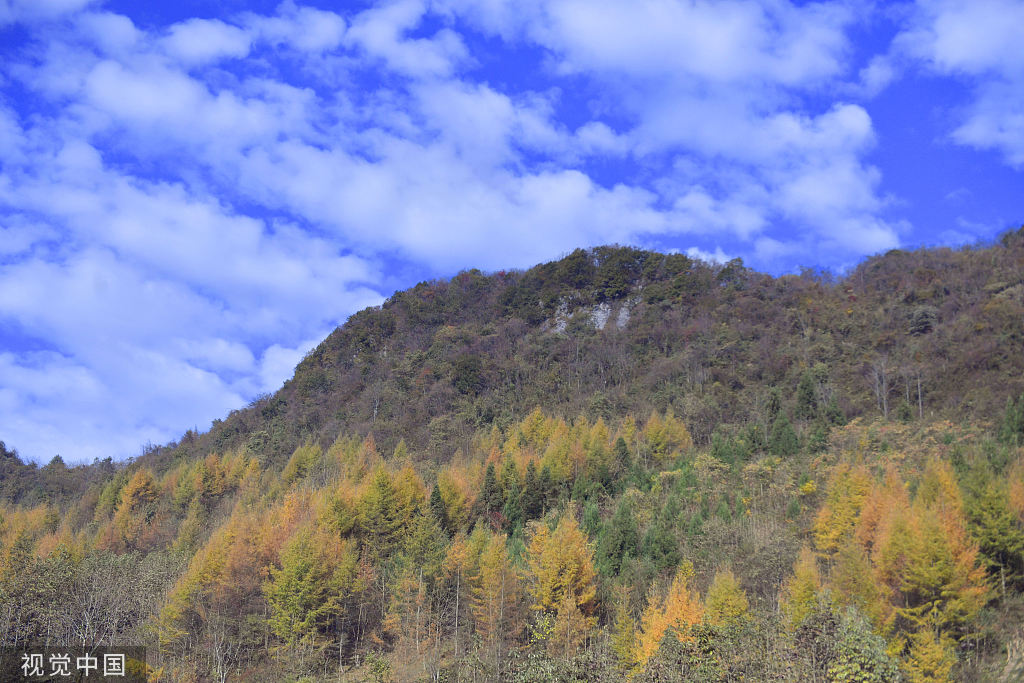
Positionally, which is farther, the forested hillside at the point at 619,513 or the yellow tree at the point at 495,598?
the yellow tree at the point at 495,598

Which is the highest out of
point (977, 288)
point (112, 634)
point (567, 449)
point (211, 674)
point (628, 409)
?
point (977, 288)

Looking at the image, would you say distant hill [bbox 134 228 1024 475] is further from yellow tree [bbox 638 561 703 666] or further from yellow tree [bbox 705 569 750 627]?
yellow tree [bbox 705 569 750 627]

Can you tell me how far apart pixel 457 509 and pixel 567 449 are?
11006 mm

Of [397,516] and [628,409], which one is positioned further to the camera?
[628,409]

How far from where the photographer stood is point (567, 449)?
→ 2293 inches

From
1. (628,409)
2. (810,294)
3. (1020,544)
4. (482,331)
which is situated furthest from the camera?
(482,331)

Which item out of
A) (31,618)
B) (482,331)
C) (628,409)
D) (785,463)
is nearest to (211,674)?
(31,618)

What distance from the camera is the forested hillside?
3052 cm

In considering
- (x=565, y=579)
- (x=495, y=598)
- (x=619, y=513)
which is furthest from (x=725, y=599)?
(x=619, y=513)

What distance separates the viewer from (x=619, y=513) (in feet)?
145

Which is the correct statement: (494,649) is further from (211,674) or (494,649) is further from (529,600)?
(211,674)

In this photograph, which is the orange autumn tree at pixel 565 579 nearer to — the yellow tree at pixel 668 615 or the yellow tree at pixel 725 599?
the yellow tree at pixel 668 615

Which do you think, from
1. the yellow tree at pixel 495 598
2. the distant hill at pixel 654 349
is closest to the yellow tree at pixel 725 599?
the yellow tree at pixel 495 598

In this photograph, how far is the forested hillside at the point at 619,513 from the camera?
30.5 m
